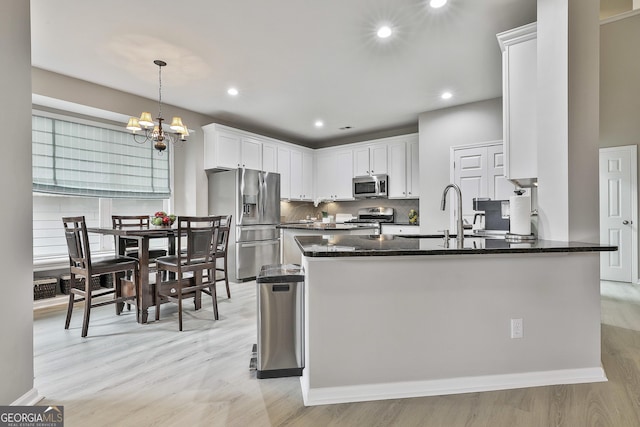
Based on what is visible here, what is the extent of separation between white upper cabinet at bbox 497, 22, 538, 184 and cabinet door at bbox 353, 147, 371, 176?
12.2ft

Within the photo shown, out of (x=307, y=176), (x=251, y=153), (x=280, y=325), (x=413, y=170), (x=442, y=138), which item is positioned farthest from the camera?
(x=307, y=176)

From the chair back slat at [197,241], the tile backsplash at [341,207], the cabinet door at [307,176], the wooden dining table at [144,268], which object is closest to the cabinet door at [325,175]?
the cabinet door at [307,176]

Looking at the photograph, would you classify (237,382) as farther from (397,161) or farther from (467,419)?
(397,161)

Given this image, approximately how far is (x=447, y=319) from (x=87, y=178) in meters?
4.58

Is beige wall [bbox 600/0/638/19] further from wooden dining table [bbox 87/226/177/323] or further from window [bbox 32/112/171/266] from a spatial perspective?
window [bbox 32/112/171/266]

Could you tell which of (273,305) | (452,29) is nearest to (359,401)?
(273,305)

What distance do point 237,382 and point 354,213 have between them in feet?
16.8

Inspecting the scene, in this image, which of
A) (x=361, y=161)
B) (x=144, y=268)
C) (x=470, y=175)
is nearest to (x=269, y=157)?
(x=361, y=161)

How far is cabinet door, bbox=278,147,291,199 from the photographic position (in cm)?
602

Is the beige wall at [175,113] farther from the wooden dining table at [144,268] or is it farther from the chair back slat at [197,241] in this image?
the chair back slat at [197,241]

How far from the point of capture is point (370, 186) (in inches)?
237

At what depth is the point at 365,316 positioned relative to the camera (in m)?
1.78

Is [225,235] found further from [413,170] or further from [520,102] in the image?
[413,170]

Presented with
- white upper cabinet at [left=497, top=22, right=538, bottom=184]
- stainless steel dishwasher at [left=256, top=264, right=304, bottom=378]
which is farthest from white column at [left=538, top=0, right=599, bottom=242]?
stainless steel dishwasher at [left=256, top=264, right=304, bottom=378]
